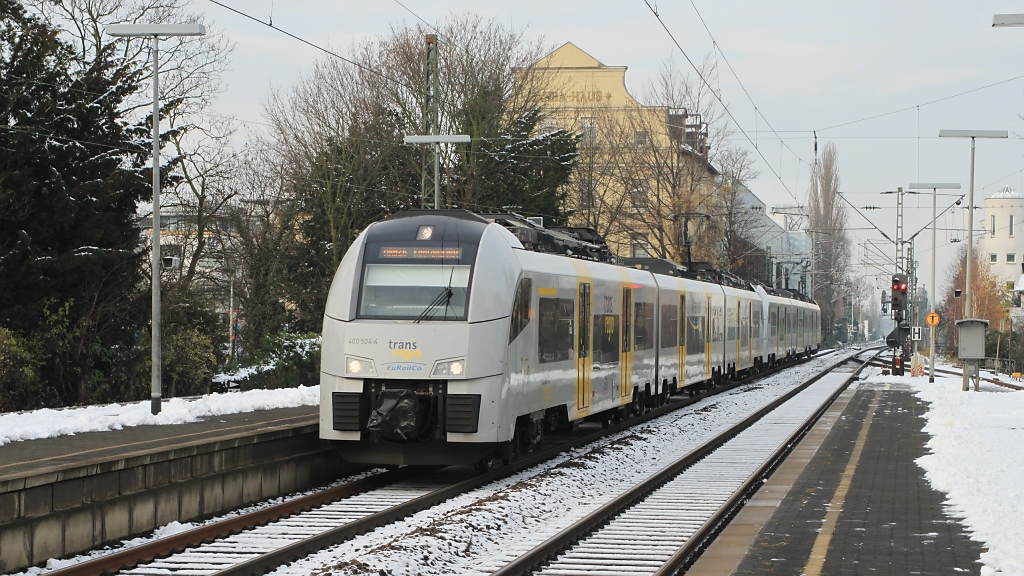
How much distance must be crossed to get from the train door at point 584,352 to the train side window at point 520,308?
Answer: 2.70 meters

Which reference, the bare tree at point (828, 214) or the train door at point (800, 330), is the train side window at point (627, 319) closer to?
the train door at point (800, 330)

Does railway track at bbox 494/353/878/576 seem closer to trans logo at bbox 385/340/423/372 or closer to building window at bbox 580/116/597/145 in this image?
trans logo at bbox 385/340/423/372

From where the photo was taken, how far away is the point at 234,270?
1730 inches

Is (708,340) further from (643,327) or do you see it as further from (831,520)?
(831,520)

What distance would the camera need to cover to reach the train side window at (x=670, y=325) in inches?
1008

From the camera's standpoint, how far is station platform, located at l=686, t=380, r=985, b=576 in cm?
942

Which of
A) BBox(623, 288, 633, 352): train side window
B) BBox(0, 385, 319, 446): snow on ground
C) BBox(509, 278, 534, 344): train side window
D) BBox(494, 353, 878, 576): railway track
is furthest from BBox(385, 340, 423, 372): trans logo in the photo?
BBox(623, 288, 633, 352): train side window

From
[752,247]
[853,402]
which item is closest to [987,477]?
[853,402]

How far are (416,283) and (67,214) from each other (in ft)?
38.7

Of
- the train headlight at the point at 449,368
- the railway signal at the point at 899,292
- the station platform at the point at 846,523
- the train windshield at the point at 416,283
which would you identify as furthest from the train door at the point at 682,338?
the railway signal at the point at 899,292

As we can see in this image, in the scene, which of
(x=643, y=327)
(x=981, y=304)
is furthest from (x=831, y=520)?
(x=981, y=304)

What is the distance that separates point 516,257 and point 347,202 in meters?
27.7

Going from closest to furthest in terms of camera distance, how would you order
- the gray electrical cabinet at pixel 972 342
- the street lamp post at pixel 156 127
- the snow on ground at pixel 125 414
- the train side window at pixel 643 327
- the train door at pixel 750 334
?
1. the snow on ground at pixel 125 414
2. the street lamp post at pixel 156 127
3. the train side window at pixel 643 327
4. the gray electrical cabinet at pixel 972 342
5. the train door at pixel 750 334

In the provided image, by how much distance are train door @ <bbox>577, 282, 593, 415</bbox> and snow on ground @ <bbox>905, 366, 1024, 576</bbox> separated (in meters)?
4.80
